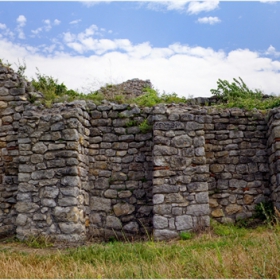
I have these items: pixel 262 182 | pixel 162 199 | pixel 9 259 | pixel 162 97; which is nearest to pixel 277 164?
pixel 262 182

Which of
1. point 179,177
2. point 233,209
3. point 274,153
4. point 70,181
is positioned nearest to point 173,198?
point 179,177

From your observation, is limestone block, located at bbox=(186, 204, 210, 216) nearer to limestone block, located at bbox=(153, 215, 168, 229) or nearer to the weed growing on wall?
limestone block, located at bbox=(153, 215, 168, 229)

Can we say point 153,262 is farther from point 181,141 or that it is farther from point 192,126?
point 192,126

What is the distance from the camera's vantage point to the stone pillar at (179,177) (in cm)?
805

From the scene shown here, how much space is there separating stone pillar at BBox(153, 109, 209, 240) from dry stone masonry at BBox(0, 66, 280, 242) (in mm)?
20

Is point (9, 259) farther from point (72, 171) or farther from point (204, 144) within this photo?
point (204, 144)

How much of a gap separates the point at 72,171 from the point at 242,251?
12.6ft

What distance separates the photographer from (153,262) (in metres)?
5.51

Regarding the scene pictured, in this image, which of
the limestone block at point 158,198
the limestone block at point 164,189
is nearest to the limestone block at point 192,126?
the limestone block at point 164,189

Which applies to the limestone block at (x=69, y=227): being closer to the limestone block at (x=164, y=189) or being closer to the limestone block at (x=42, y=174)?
the limestone block at (x=42, y=174)

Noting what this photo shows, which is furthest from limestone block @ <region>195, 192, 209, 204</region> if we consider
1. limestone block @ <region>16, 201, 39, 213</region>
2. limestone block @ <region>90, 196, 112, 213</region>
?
limestone block @ <region>16, 201, 39, 213</region>

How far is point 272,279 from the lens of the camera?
4191 mm

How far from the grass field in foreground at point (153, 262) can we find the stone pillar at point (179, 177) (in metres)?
0.70

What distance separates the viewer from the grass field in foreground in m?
4.62
